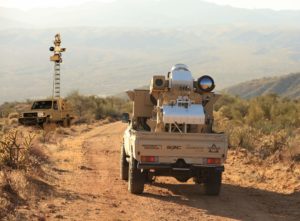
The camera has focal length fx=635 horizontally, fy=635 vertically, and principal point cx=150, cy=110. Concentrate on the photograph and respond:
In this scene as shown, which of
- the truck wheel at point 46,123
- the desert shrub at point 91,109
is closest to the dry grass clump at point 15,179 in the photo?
the truck wheel at point 46,123

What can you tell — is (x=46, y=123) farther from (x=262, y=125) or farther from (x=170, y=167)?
(x=170, y=167)

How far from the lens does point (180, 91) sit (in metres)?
13.5

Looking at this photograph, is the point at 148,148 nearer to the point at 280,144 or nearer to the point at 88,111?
the point at 280,144

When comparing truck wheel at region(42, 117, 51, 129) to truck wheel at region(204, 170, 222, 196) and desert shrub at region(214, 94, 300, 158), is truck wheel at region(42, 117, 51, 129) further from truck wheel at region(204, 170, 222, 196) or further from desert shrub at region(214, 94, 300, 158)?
truck wheel at region(204, 170, 222, 196)

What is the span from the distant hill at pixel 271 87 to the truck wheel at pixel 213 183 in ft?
257

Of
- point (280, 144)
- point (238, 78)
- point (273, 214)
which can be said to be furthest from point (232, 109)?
point (238, 78)

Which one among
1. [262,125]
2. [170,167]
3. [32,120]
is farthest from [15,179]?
[32,120]

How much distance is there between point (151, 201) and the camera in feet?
40.2

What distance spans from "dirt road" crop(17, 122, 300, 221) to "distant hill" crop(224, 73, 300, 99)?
252ft

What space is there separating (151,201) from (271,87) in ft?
286

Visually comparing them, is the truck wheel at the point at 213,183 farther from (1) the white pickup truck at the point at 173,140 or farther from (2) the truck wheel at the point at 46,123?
A: (2) the truck wheel at the point at 46,123

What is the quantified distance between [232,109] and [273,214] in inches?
861

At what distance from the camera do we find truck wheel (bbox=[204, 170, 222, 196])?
1293cm

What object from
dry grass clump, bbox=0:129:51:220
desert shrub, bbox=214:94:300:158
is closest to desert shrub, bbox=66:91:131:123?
desert shrub, bbox=214:94:300:158
